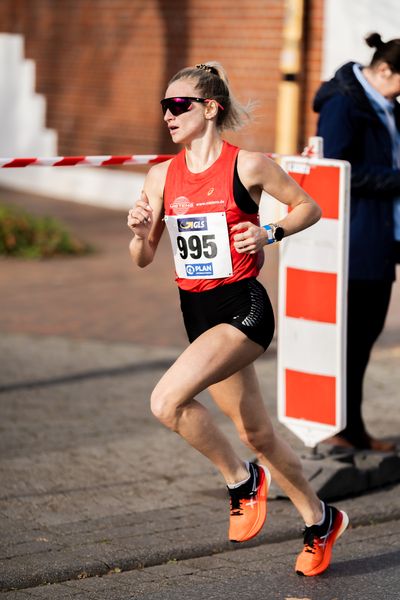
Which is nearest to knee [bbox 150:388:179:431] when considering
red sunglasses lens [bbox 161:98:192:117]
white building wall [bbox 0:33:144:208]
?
red sunglasses lens [bbox 161:98:192:117]

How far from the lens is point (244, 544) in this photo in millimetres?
5547

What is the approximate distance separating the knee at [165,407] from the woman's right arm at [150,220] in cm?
54

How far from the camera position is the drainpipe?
10477 mm

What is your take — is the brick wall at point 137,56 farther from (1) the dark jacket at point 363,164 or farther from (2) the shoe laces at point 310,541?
(2) the shoe laces at point 310,541

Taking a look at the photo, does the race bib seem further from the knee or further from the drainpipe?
the drainpipe

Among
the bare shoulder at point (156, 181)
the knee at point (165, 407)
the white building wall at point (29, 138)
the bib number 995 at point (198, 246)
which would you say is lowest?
the white building wall at point (29, 138)

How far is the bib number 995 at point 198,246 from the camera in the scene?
477 centimetres

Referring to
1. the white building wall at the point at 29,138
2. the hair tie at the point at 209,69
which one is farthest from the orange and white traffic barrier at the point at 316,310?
the white building wall at the point at 29,138

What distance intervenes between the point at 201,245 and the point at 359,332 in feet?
7.06

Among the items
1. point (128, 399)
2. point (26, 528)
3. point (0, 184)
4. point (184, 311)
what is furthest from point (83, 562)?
point (0, 184)

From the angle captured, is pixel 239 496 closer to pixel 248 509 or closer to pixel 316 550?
pixel 248 509

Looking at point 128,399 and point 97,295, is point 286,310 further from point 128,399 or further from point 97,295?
point 97,295

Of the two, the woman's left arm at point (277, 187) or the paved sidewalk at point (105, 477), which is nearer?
the woman's left arm at point (277, 187)

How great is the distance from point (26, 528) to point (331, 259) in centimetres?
185
